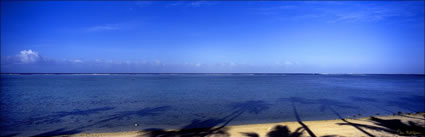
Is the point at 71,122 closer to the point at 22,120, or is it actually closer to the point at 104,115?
the point at 104,115

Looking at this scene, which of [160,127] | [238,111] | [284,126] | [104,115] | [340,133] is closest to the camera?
[340,133]

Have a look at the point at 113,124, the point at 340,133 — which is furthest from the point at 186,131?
the point at 340,133

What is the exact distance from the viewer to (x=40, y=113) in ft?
50.6

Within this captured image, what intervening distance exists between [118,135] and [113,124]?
312 cm

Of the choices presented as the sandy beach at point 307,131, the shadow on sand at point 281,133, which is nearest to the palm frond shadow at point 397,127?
the sandy beach at point 307,131

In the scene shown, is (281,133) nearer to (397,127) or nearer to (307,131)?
(307,131)

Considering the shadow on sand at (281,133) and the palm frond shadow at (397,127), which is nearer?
the shadow on sand at (281,133)

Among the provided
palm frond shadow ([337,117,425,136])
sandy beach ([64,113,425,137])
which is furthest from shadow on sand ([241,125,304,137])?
palm frond shadow ([337,117,425,136])

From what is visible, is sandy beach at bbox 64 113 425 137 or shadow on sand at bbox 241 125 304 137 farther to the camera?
sandy beach at bbox 64 113 425 137

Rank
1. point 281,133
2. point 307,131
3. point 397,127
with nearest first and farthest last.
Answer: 1. point 281,133
2. point 307,131
3. point 397,127

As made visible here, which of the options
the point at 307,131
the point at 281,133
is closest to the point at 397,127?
the point at 307,131

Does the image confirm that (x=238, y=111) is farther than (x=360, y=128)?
Yes

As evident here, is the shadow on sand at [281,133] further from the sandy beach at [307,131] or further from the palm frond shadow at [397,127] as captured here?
the palm frond shadow at [397,127]

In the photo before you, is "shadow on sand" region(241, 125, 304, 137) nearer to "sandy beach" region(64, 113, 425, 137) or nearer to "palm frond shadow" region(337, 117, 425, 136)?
"sandy beach" region(64, 113, 425, 137)
